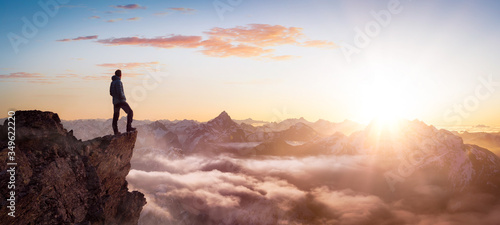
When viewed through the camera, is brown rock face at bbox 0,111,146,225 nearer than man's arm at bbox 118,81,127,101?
Yes

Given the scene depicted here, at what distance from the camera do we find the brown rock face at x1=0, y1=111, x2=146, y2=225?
17.0 metres

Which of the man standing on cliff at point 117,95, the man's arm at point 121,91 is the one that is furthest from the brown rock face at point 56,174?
the man's arm at point 121,91

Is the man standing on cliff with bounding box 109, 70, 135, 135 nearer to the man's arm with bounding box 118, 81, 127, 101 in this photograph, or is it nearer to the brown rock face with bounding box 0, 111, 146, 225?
the man's arm with bounding box 118, 81, 127, 101

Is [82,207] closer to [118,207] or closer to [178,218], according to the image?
[118,207]

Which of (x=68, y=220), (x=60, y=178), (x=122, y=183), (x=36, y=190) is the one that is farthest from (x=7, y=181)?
(x=122, y=183)

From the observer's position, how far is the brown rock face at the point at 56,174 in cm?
1702

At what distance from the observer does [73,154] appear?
21359mm

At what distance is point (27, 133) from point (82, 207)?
20.7 ft
